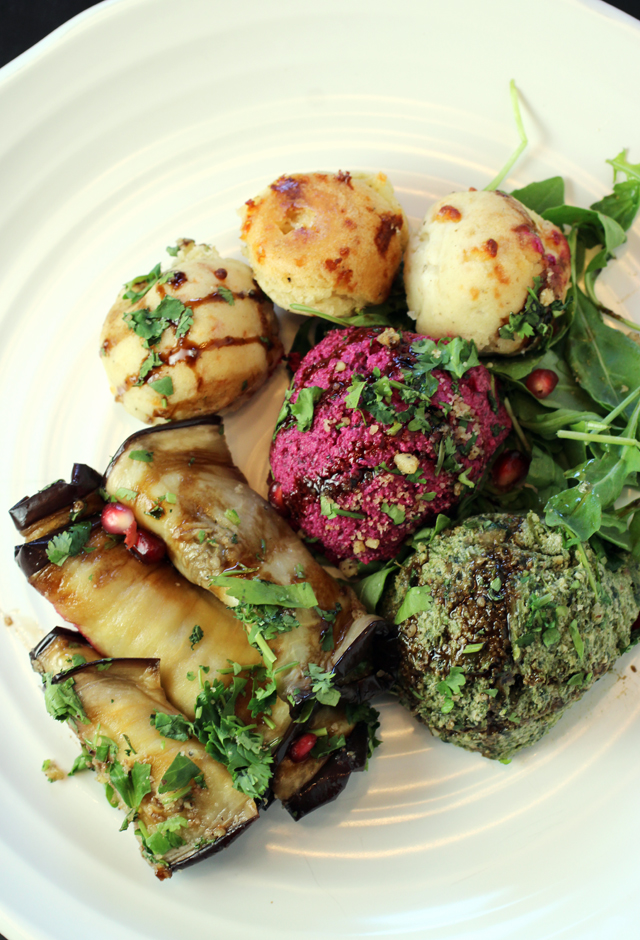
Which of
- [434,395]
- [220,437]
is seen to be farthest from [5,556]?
[434,395]

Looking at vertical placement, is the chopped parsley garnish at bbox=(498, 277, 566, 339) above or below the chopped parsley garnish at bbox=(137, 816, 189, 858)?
above

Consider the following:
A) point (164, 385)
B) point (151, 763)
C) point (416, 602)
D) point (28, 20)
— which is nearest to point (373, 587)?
point (416, 602)

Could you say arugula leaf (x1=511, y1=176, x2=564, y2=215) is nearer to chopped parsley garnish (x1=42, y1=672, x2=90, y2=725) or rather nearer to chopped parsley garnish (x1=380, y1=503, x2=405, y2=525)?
chopped parsley garnish (x1=380, y1=503, x2=405, y2=525)

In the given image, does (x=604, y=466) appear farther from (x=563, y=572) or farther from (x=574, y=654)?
(x=574, y=654)

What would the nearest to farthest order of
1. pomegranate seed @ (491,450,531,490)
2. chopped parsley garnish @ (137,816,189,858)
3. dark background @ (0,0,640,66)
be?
chopped parsley garnish @ (137,816,189,858) < pomegranate seed @ (491,450,531,490) < dark background @ (0,0,640,66)

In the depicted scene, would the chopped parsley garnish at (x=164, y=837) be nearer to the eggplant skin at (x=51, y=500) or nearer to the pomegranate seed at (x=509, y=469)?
the eggplant skin at (x=51, y=500)

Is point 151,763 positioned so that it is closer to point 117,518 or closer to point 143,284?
point 117,518

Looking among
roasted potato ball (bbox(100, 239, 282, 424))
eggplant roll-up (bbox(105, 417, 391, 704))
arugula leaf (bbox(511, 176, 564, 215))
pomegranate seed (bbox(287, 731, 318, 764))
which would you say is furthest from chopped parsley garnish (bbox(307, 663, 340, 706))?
arugula leaf (bbox(511, 176, 564, 215))

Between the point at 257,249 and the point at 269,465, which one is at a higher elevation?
the point at 257,249

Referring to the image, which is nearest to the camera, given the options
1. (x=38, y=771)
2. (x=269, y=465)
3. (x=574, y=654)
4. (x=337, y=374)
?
(x=574, y=654)
